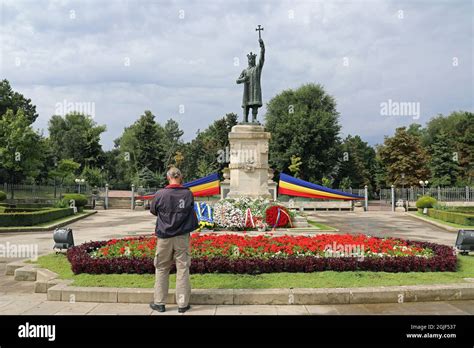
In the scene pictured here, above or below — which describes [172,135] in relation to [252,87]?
above

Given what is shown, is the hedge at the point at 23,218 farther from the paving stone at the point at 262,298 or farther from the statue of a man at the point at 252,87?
the paving stone at the point at 262,298

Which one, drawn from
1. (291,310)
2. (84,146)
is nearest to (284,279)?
(291,310)

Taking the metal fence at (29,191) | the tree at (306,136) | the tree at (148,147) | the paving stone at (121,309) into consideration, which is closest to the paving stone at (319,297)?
the paving stone at (121,309)

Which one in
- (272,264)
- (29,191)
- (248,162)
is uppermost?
(248,162)

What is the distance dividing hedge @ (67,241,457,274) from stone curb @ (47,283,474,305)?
0.99m

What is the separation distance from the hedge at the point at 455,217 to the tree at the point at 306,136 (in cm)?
2405

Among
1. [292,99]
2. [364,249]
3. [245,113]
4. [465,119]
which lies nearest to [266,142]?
[245,113]

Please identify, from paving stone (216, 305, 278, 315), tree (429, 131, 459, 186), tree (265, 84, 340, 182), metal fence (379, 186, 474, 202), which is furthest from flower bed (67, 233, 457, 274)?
tree (429, 131, 459, 186)

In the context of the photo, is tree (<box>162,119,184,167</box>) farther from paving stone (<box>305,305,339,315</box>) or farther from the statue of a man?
paving stone (<box>305,305,339,315</box>)

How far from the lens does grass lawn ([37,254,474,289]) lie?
703 cm

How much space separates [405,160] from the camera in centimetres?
5606

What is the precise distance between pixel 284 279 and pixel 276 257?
35.6 inches

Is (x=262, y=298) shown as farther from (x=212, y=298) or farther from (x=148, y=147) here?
(x=148, y=147)
